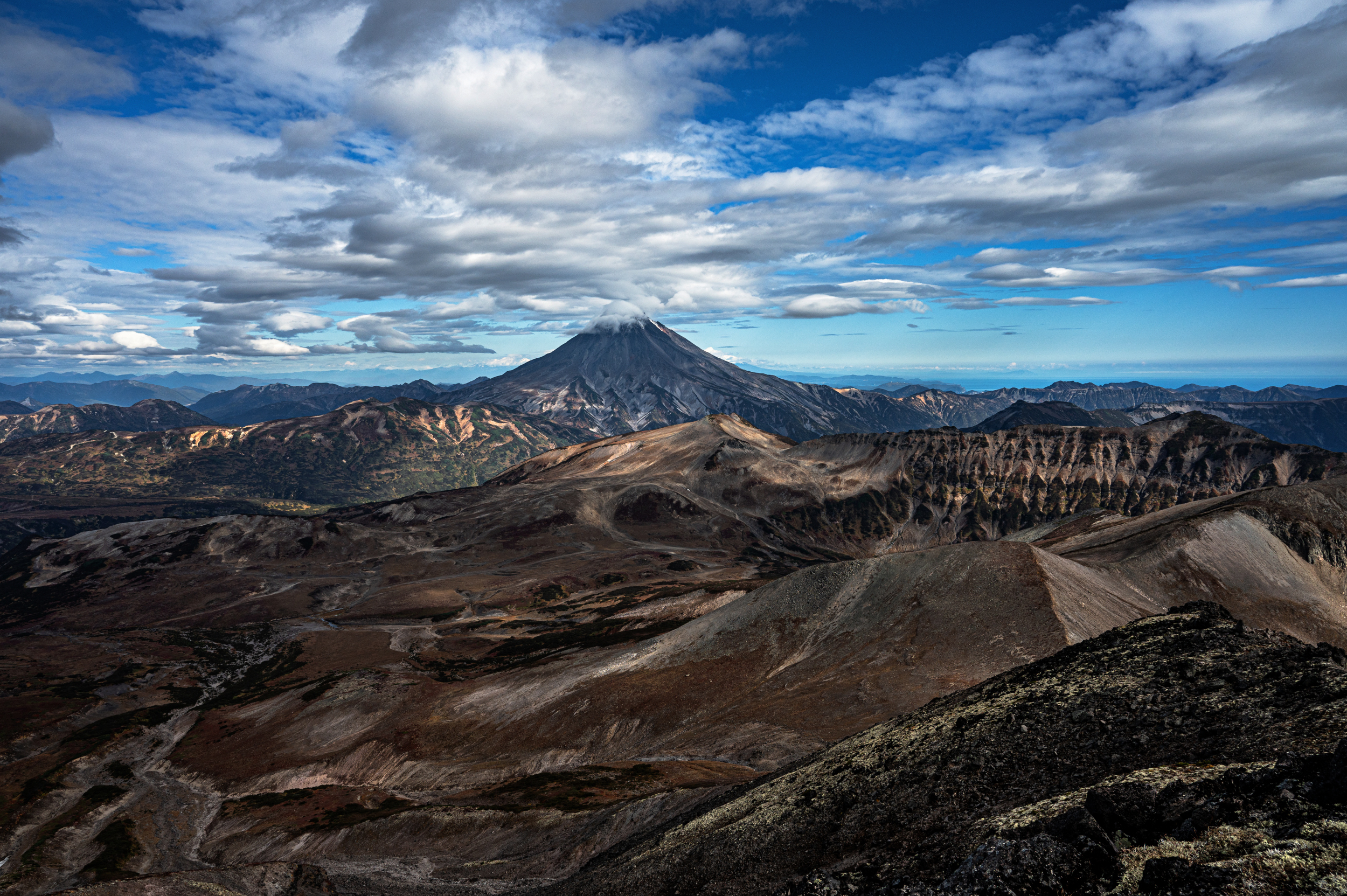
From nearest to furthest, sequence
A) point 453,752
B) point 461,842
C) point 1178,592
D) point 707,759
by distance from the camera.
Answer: point 461,842 < point 707,759 < point 453,752 < point 1178,592

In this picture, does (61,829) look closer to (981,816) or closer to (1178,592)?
(981,816)

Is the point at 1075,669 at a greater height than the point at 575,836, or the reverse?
the point at 1075,669

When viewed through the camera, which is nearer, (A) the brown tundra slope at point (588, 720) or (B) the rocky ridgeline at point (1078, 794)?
(B) the rocky ridgeline at point (1078, 794)

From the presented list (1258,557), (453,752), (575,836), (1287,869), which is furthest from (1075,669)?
(1258,557)

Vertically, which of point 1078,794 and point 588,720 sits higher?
point 1078,794

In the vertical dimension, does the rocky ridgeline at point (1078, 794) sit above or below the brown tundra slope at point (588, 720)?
above

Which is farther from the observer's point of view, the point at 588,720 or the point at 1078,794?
the point at 588,720

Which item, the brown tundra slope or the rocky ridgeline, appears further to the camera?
the brown tundra slope

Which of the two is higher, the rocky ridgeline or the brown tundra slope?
the rocky ridgeline
